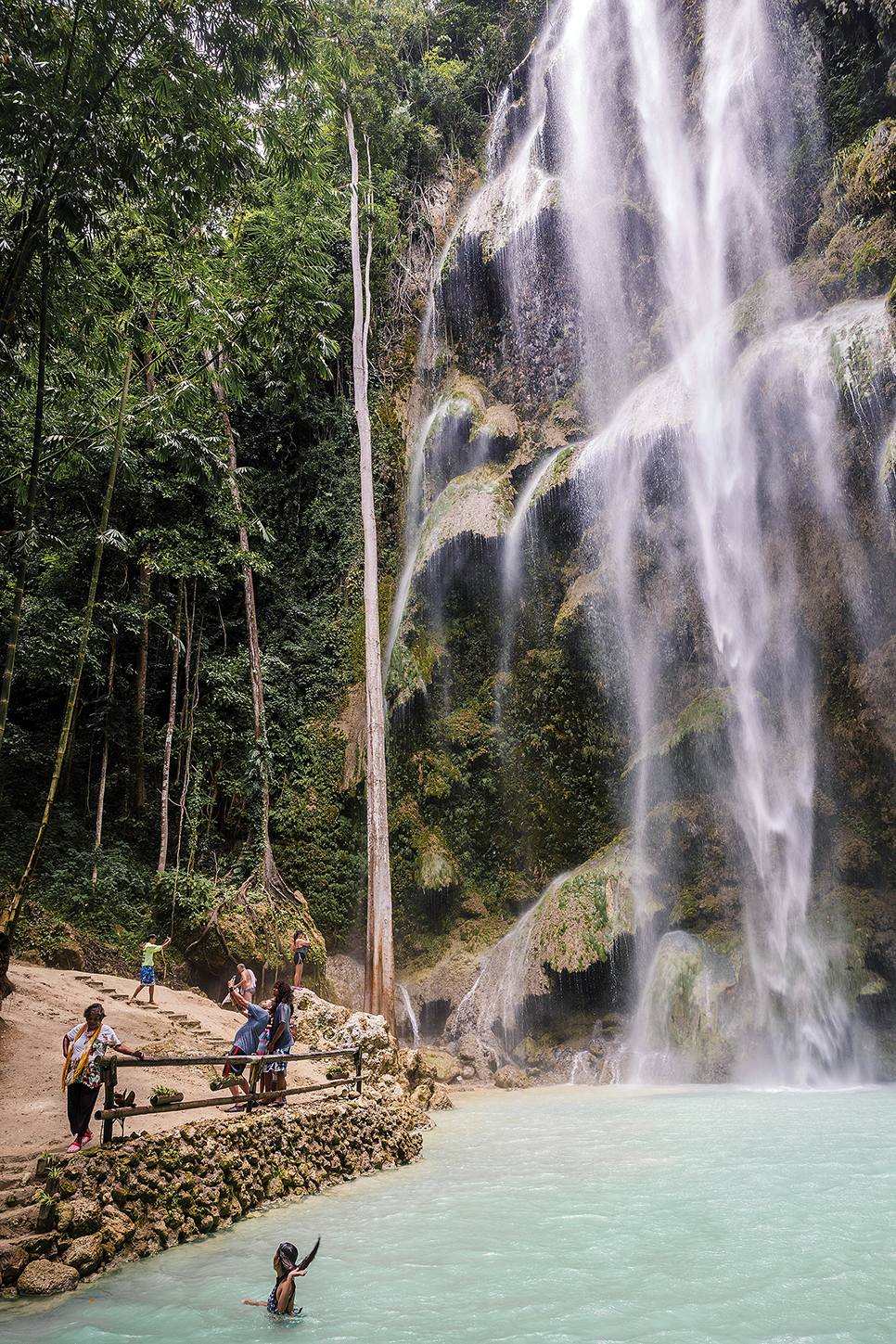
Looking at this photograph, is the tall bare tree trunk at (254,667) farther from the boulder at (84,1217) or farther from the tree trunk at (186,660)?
the boulder at (84,1217)

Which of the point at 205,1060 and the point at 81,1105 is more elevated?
the point at 205,1060

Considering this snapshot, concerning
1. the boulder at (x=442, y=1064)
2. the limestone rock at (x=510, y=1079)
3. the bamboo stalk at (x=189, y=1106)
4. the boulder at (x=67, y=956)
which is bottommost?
the limestone rock at (x=510, y=1079)

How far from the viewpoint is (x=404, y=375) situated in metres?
22.2

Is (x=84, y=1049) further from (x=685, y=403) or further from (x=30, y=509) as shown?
(x=685, y=403)

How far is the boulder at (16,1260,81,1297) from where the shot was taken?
14.5 feet

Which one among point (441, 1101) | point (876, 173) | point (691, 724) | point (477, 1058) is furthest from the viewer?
point (691, 724)

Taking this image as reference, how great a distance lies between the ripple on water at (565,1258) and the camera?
12.9 feet

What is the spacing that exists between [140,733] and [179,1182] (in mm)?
12875

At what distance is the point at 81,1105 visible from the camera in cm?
572

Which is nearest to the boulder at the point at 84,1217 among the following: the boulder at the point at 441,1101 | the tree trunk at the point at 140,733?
the boulder at the point at 441,1101

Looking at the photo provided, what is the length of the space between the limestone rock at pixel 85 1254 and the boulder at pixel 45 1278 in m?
0.05

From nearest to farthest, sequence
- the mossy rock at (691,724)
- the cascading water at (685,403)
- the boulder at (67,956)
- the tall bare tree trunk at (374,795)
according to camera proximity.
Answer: the tall bare tree trunk at (374,795)
the boulder at (67,956)
the cascading water at (685,403)
the mossy rock at (691,724)

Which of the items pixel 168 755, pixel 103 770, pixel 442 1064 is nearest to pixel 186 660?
pixel 168 755

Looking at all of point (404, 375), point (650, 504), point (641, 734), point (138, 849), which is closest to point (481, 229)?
point (404, 375)
